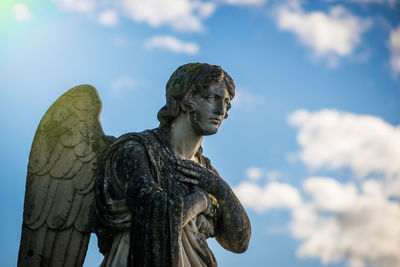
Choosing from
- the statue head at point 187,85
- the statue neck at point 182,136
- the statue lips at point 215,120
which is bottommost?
the statue neck at point 182,136

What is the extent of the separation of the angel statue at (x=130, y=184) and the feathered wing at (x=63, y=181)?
0.01 m

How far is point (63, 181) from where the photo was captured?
8.44 meters

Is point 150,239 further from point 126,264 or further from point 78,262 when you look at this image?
point 78,262

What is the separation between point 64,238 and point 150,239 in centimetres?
165

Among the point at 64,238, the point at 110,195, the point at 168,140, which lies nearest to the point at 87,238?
the point at 64,238

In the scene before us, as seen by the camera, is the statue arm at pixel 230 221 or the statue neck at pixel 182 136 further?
the statue neck at pixel 182 136

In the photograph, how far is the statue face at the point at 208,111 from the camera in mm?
8047

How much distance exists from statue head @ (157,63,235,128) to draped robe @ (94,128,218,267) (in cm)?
27

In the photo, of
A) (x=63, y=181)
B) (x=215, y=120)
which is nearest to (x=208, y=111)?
(x=215, y=120)

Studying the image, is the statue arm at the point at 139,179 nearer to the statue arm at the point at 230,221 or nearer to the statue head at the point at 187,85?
the statue arm at the point at 230,221

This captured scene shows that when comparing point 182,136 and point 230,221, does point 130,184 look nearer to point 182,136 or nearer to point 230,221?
point 182,136

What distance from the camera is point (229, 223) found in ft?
26.4

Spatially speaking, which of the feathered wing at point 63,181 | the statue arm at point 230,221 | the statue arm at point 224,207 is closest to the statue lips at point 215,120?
the statue arm at point 224,207

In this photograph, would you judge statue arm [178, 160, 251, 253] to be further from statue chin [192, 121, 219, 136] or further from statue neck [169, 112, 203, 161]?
statue chin [192, 121, 219, 136]
